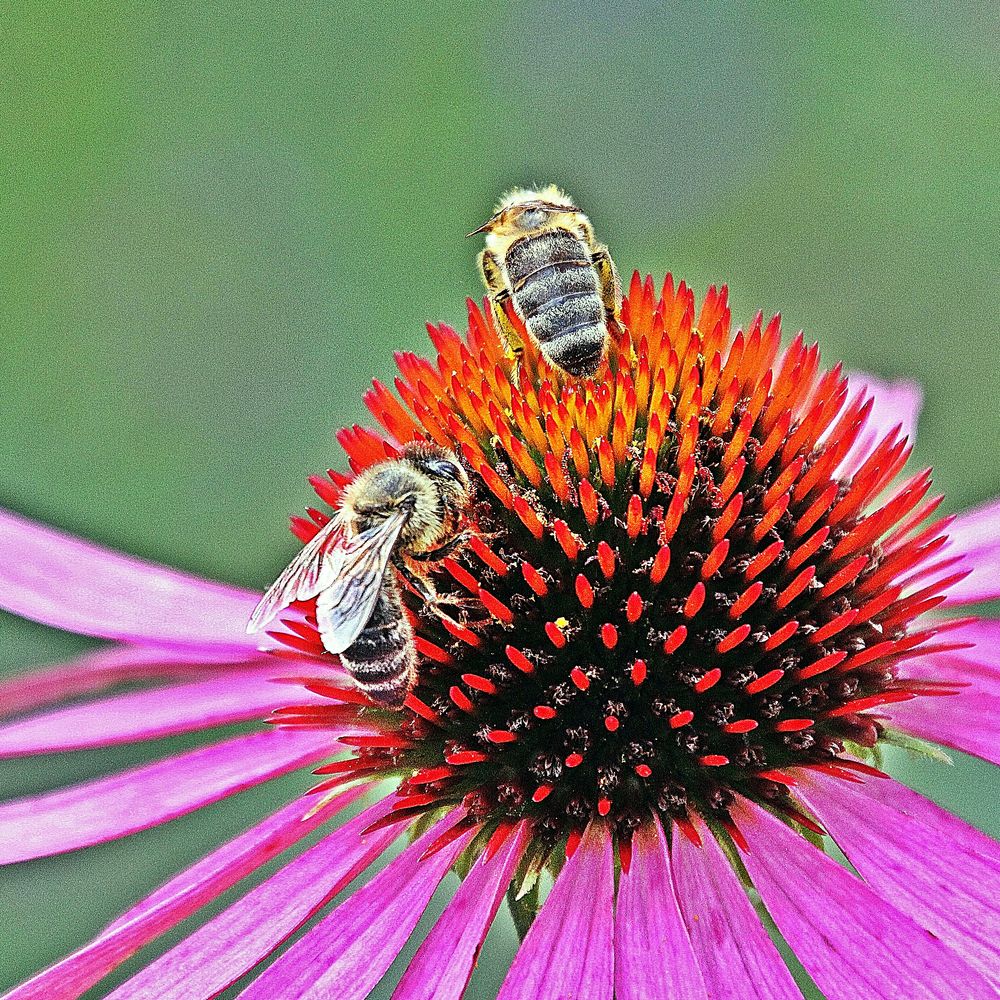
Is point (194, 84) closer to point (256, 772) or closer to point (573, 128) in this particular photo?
point (573, 128)

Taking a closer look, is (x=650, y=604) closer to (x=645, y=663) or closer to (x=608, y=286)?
(x=645, y=663)

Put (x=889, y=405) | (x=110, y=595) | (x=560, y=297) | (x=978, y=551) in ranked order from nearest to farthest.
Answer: (x=560, y=297) → (x=978, y=551) → (x=110, y=595) → (x=889, y=405)

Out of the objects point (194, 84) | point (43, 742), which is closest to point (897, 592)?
point (43, 742)

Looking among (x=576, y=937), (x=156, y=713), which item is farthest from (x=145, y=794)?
(x=576, y=937)

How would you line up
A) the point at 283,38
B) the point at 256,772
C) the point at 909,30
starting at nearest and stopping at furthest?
1. the point at 256,772
2. the point at 909,30
3. the point at 283,38

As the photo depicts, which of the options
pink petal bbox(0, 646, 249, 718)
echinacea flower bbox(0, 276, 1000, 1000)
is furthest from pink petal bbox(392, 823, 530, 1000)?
pink petal bbox(0, 646, 249, 718)

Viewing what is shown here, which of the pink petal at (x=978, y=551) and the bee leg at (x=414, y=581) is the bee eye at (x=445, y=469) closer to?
the bee leg at (x=414, y=581)
